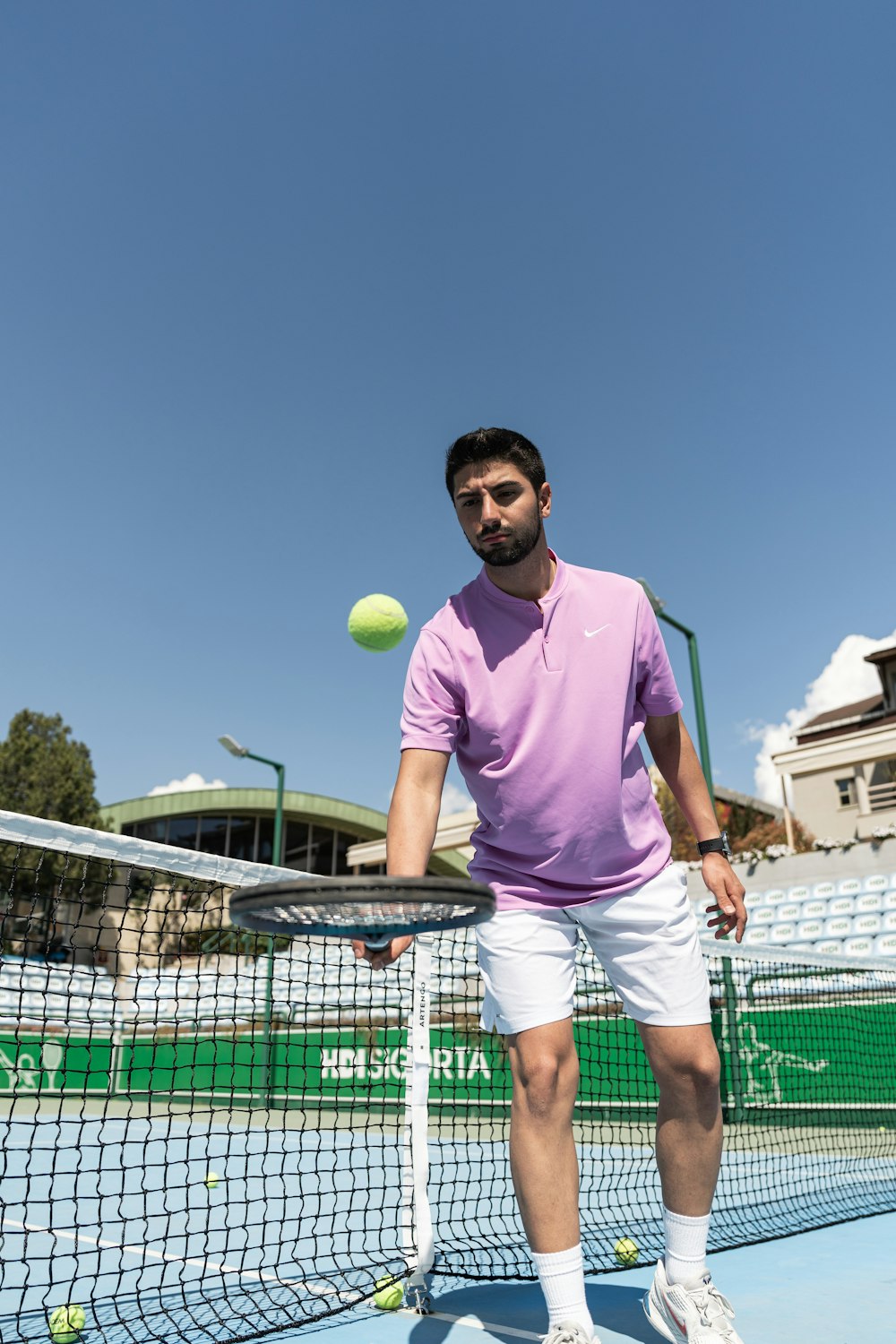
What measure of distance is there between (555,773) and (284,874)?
54.8 inches

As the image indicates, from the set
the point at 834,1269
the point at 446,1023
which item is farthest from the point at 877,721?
the point at 834,1269

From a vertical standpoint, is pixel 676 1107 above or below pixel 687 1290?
above

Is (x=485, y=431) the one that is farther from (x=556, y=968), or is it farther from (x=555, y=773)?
(x=556, y=968)

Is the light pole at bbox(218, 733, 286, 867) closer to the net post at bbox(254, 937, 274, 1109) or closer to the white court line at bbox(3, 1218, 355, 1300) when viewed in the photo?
the net post at bbox(254, 937, 274, 1109)

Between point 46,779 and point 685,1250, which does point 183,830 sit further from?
point 685,1250

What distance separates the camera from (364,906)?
1806 mm

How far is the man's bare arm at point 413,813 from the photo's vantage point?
7.68 feet

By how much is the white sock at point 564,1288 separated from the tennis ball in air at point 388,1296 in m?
0.92

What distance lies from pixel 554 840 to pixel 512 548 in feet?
2.39

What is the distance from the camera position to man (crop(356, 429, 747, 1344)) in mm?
2453

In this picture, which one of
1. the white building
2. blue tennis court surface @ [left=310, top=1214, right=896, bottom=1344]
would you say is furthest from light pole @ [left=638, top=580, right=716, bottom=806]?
the white building

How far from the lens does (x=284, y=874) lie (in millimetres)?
3566

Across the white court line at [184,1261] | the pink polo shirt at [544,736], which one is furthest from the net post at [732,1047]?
the pink polo shirt at [544,736]

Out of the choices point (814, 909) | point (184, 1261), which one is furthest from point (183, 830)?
point (184, 1261)
